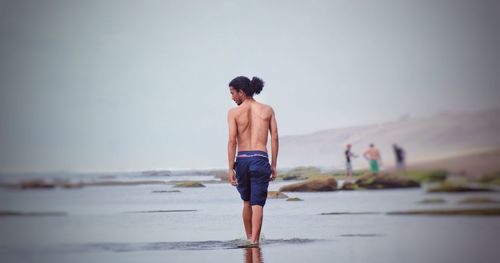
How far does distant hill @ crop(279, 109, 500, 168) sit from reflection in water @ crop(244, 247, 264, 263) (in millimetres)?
2223

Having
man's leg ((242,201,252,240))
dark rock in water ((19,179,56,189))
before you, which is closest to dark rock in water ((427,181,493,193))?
man's leg ((242,201,252,240))

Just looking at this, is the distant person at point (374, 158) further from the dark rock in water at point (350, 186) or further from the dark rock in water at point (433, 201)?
the dark rock in water at point (433, 201)

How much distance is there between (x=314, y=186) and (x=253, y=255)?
2397 millimetres

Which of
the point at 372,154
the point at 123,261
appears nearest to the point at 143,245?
the point at 123,261

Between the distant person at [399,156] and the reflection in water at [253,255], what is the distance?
2.55 metres

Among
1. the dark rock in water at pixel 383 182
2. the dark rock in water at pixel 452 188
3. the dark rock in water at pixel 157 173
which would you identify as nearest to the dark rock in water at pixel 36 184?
the dark rock in water at pixel 157 173

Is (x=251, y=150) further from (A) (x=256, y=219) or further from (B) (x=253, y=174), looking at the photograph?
(A) (x=256, y=219)

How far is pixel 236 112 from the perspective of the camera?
415 centimetres

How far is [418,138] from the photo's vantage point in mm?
6230

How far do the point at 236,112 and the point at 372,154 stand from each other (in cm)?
241

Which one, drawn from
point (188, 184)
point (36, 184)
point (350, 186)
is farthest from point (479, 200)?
point (36, 184)

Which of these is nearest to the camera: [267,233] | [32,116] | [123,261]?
[123,261]

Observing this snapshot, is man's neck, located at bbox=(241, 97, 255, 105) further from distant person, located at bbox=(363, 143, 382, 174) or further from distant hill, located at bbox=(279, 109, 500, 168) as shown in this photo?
distant person, located at bbox=(363, 143, 382, 174)

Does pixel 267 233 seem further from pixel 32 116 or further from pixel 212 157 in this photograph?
pixel 32 116
